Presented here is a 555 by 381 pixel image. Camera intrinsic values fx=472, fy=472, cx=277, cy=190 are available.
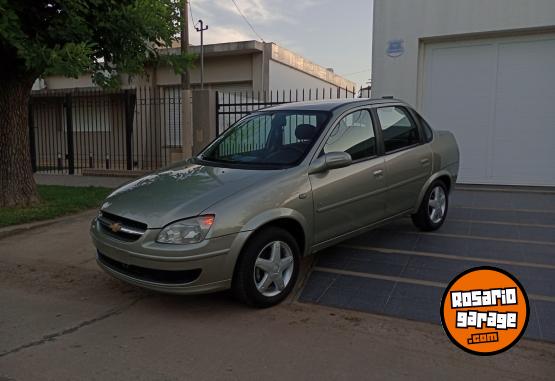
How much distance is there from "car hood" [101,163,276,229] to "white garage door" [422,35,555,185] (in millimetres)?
6609

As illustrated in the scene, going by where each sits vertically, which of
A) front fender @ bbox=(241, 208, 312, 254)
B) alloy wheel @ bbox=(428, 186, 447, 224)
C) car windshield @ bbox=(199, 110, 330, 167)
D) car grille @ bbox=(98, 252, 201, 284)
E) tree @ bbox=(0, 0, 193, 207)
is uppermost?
tree @ bbox=(0, 0, 193, 207)

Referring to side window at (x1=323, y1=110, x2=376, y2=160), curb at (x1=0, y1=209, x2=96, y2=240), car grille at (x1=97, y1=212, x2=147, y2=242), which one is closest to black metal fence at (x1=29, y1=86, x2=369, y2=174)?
curb at (x1=0, y1=209, x2=96, y2=240)

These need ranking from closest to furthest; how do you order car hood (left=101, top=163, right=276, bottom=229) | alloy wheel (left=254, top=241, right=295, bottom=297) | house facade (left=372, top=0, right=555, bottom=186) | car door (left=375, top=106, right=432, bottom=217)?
car hood (left=101, top=163, right=276, bottom=229)
alloy wheel (left=254, top=241, right=295, bottom=297)
car door (left=375, top=106, right=432, bottom=217)
house facade (left=372, top=0, right=555, bottom=186)

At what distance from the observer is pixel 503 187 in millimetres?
9172

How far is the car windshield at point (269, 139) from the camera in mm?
4473

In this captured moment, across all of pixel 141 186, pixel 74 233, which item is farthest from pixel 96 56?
pixel 141 186

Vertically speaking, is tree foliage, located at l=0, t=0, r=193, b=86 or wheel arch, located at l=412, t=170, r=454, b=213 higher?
tree foliage, located at l=0, t=0, r=193, b=86

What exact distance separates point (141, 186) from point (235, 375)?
6.85 ft

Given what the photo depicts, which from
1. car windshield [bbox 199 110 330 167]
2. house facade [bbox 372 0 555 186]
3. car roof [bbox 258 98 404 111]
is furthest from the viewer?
house facade [bbox 372 0 555 186]

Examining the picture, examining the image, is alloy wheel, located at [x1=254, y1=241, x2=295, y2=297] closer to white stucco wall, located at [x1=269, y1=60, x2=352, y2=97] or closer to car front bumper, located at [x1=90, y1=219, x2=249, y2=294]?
car front bumper, located at [x1=90, y1=219, x2=249, y2=294]

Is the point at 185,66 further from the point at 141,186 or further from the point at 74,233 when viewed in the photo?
the point at 141,186

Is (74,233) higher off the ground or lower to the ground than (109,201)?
lower

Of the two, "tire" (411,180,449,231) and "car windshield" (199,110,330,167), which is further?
"tire" (411,180,449,231)

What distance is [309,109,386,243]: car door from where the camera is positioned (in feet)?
14.2
